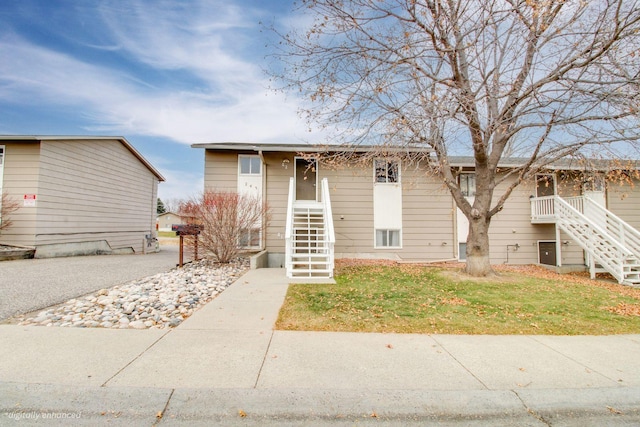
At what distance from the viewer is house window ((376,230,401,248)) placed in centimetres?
1248

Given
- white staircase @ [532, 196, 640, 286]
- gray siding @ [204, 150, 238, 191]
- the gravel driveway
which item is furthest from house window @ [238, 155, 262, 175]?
white staircase @ [532, 196, 640, 286]

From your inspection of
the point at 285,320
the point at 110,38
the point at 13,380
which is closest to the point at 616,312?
the point at 285,320

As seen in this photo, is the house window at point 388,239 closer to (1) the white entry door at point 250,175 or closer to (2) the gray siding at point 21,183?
(1) the white entry door at point 250,175

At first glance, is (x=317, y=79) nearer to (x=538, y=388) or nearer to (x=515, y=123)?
(x=515, y=123)

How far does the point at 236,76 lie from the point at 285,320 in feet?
25.5

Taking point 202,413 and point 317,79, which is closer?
point 202,413

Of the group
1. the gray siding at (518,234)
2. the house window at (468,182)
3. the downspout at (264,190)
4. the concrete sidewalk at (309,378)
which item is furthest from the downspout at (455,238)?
the concrete sidewalk at (309,378)

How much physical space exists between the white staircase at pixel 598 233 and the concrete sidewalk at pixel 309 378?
7998 millimetres

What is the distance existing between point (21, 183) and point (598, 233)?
20.6 metres

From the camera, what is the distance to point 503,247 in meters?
13.0

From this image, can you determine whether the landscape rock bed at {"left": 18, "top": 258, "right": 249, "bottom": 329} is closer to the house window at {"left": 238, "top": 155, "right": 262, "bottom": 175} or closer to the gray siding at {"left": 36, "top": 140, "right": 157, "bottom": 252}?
the house window at {"left": 238, "top": 155, "right": 262, "bottom": 175}

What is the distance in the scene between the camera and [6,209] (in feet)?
36.3

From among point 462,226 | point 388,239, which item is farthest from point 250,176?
point 462,226

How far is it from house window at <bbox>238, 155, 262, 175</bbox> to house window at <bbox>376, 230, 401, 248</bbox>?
5.31 m
